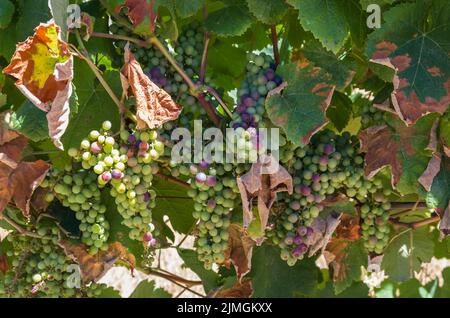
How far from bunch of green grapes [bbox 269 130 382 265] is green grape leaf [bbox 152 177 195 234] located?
12.1 inches

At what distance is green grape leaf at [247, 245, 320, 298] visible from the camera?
2057 millimetres

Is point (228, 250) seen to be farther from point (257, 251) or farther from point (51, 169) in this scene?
point (51, 169)

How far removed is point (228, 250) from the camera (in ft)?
6.20

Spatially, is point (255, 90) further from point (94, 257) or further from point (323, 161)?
point (94, 257)

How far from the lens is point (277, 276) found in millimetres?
2080

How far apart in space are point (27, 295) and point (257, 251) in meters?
0.63

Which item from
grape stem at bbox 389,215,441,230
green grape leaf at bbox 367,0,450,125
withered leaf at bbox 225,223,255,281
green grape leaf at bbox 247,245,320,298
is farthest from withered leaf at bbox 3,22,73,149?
grape stem at bbox 389,215,441,230

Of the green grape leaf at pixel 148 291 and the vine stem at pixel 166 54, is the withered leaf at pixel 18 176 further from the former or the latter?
the green grape leaf at pixel 148 291

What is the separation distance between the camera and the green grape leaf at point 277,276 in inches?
81.0

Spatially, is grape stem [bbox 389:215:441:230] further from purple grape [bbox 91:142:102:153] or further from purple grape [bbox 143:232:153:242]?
purple grape [bbox 91:142:102:153]

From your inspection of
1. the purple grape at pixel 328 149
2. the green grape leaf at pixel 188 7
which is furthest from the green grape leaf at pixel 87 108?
the purple grape at pixel 328 149

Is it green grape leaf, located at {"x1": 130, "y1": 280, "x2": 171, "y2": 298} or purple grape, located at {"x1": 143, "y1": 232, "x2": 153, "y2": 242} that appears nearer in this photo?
purple grape, located at {"x1": 143, "y1": 232, "x2": 153, "y2": 242}

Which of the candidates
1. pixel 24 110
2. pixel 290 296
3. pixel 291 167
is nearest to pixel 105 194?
pixel 24 110

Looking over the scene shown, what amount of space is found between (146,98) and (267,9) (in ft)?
1.15
